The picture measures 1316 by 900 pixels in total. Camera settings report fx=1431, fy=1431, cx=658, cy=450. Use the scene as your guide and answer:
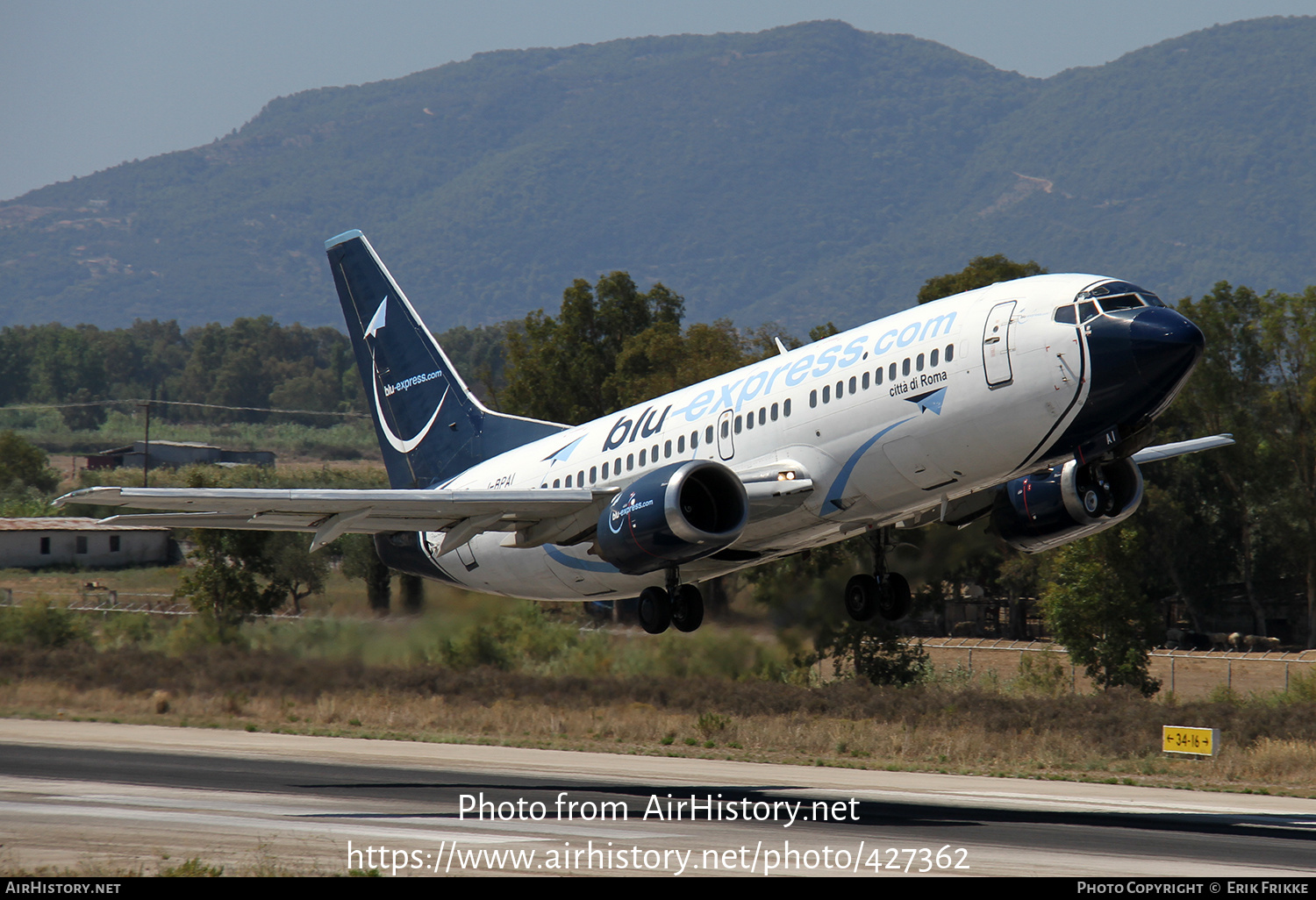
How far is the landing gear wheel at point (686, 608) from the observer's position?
28.9 m

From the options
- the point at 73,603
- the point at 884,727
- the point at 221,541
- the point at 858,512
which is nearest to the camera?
the point at 858,512

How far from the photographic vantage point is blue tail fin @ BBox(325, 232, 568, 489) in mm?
38219

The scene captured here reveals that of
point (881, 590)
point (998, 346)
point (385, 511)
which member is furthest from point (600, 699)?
point (998, 346)

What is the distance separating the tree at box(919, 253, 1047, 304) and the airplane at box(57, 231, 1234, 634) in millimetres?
48550

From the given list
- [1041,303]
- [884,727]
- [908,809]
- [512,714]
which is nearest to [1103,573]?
[884,727]

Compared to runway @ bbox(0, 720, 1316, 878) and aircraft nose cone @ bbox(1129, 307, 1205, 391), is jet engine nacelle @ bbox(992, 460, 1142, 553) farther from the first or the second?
runway @ bbox(0, 720, 1316, 878)

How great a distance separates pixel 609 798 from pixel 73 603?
184ft

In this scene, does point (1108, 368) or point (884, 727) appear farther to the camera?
point (884, 727)

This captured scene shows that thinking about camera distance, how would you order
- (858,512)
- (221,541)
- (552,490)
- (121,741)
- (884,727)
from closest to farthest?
(858,512)
(552,490)
(121,741)
(884,727)
(221,541)

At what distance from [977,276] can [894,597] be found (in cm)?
5249

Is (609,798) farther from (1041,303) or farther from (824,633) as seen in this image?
(1041,303)

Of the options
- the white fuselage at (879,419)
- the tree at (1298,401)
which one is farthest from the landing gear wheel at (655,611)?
the tree at (1298,401)

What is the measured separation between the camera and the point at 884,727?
47.2m

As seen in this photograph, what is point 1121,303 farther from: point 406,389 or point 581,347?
point 581,347
